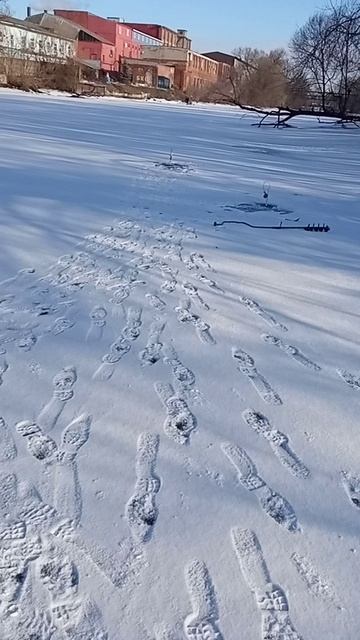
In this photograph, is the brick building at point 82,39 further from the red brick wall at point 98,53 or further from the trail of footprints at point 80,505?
the trail of footprints at point 80,505

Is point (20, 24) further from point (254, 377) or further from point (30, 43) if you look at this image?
point (254, 377)

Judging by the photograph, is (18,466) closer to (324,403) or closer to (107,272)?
(324,403)

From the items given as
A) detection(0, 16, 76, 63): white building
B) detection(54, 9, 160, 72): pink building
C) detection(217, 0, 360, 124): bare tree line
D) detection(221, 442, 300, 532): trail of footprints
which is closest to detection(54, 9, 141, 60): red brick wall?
detection(54, 9, 160, 72): pink building

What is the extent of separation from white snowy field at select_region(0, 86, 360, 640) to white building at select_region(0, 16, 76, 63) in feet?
159

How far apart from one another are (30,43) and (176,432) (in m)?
70.4

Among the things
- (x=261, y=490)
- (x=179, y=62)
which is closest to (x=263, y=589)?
(x=261, y=490)

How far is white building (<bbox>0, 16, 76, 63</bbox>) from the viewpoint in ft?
172

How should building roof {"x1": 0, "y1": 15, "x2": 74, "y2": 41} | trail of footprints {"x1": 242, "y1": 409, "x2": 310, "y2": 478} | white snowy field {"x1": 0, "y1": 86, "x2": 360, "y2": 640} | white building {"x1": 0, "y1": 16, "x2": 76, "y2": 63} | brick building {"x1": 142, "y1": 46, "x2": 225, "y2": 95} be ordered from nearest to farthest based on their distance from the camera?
→ white snowy field {"x1": 0, "y1": 86, "x2": 360, "y2": 640}
trail of footprints {"x1": 242, "y1": 409, "x2": 310, "y2": 478}
white building {"x1": 0, "y1": 16, "x2": 76, "y2": 63}
building roof {"x1": 0, "y1": 15, "x2": 74, "y2": 41}
brick building {"x1": 142, "y1": 46, "x2": 225, "y2": 95}

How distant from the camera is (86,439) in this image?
2.67 meters

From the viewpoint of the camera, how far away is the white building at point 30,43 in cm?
5244

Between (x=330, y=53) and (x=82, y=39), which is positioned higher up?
(x=82, y=39)

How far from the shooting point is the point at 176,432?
2.76 metres

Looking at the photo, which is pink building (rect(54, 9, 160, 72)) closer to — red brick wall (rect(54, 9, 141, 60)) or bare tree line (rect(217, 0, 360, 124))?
red brick wall (rect(54, 9, 141, 60))

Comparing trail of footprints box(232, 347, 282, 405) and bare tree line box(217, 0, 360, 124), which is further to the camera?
bare tree line box(217, 0, 360, 124)
